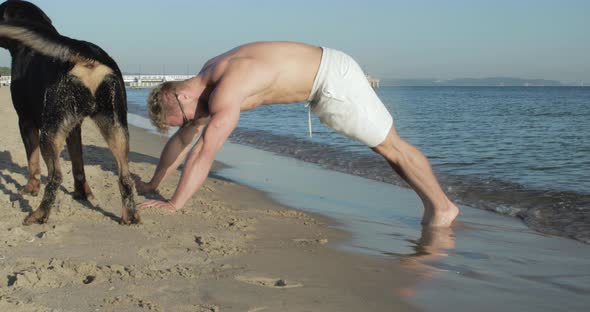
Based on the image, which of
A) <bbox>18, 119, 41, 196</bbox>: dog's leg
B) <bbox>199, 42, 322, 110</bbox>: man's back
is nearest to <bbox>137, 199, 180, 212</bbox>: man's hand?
<bbox>199, 42, 322, 110</bbox>: man's back

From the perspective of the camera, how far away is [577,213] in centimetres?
570

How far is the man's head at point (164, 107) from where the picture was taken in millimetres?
4562

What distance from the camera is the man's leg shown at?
512 cm

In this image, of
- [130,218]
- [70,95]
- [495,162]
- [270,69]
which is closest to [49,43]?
[70,95]

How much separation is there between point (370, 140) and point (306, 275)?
189 cm

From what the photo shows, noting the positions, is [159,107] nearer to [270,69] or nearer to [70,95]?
[70,95]

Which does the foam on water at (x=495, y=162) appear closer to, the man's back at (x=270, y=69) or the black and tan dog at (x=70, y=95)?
the man's back at (x=270, y=69)

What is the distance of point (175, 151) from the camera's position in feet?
17.4

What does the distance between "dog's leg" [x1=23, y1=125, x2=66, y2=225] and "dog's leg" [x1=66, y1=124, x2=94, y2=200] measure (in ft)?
1.86

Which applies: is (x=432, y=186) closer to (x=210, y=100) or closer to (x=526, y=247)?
(x=526, y=247)

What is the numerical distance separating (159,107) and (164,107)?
4 cm

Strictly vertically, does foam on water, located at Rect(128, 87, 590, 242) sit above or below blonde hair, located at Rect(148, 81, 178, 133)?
below

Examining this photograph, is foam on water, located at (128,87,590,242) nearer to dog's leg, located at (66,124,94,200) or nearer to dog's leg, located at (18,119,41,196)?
dog's leg, located at (66,124,94,200)

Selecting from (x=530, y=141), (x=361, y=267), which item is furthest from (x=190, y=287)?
(x=530, y=141)
